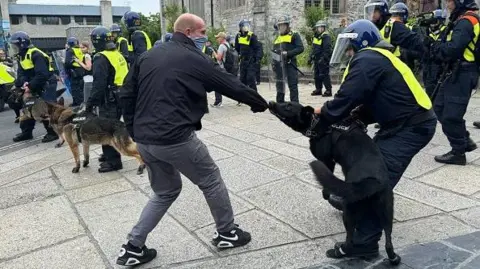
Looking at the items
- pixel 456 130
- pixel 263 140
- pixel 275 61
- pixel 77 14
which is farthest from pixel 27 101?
pixel 77 14

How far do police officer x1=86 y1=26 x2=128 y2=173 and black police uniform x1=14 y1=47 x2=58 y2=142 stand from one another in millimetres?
2399

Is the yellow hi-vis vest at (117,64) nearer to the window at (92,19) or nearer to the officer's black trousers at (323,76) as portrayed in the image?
the officer's black trousers at (323,76)

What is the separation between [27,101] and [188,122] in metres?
6.15

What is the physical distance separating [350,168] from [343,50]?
0.95 metres

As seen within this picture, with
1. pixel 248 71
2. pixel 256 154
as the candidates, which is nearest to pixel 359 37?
pixel 256 154

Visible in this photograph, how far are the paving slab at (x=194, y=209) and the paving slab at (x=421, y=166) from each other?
6.67 feet

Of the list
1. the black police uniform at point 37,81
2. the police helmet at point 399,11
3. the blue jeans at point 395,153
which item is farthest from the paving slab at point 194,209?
the black police uniform at point 37,81

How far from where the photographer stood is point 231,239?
3430 millimetres

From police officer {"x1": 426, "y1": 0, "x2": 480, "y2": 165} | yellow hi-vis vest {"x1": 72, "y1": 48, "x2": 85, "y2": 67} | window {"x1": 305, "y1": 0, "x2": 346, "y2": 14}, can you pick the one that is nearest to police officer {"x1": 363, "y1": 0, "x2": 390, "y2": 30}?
police officer {"x1": 426, "y1": 0, "x2": 480, "y2": 165}

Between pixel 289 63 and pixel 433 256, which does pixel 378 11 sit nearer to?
pixel 433 256

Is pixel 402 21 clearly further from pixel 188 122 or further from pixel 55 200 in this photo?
pixel 55 200

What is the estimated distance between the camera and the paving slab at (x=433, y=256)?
9.98ft

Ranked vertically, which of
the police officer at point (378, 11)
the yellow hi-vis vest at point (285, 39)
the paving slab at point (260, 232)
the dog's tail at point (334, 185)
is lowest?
the paving slab at point (260, 232)

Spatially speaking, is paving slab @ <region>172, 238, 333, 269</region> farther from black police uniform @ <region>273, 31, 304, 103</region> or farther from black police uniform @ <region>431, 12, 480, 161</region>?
black police uniform @ <region>273, 31, 304, 103</region>
